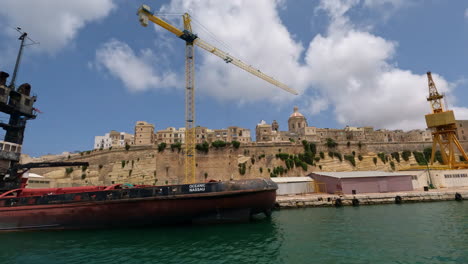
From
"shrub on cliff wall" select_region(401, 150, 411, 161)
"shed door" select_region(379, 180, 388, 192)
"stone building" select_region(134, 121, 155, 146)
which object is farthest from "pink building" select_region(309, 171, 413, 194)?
"stone building" select_region(134, 121, 155, 146)

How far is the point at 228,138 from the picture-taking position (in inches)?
3324

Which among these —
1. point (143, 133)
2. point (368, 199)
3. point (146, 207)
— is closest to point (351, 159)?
point (368, 199)

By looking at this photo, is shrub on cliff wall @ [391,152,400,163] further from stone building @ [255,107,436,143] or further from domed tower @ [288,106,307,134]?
domed tower @ [288,106,307,134]

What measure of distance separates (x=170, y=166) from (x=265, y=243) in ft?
136

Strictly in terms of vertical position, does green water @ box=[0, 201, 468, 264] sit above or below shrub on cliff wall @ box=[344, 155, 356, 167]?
below

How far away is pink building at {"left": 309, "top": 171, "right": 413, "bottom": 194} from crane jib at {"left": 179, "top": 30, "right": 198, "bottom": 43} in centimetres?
3920

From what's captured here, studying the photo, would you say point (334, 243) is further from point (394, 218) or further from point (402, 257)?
point (394, 218)

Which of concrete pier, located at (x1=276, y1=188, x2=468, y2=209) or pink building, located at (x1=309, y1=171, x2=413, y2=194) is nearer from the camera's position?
concrete pier, located at (x1=276, y1=188, x2=468, y2=209)

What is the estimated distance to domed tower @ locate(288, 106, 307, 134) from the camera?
304ft

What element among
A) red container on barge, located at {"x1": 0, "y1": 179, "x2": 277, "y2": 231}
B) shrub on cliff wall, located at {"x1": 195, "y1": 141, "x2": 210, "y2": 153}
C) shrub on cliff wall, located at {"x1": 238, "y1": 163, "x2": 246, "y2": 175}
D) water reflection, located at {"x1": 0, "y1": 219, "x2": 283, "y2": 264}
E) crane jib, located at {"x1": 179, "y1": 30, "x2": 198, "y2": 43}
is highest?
crane jib, located at {"x1": 179, "y1": 30, "x2": 198, "y2": 43}

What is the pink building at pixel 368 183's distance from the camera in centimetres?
3359

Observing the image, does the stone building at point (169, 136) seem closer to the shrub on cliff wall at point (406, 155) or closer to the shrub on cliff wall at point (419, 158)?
the shrub on cliff wall at point (406, 155)

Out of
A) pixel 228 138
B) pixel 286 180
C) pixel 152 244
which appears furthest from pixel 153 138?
pixel 152 244

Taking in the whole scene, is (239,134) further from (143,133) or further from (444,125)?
(444,125)
